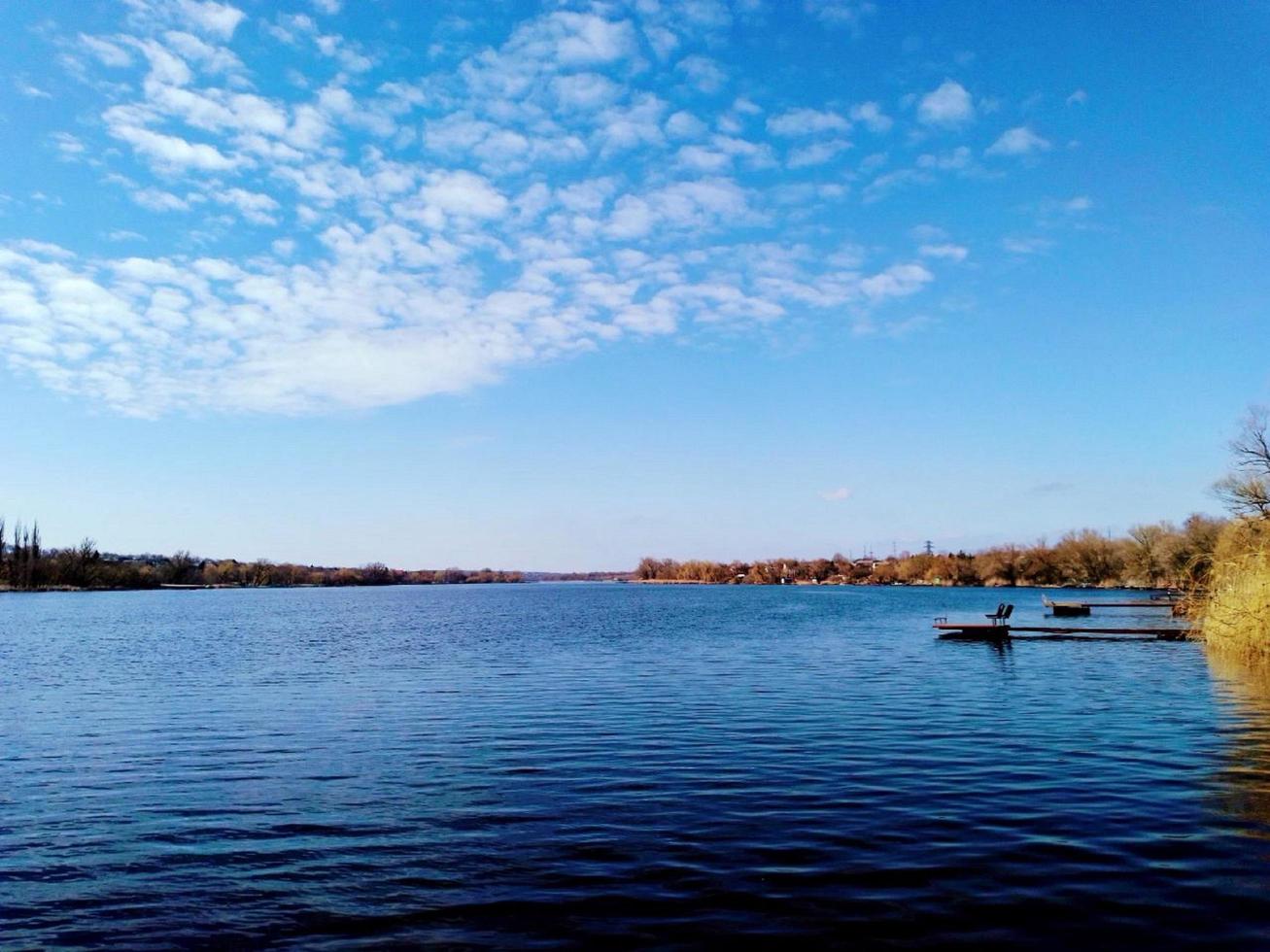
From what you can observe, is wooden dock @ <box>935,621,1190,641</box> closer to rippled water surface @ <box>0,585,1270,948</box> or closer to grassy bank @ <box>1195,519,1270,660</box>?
grassy bank @ <box>1195,519,1270,660</box>

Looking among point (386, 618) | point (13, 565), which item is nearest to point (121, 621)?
point (386, 618)

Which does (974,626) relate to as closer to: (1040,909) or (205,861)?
(1040,909)

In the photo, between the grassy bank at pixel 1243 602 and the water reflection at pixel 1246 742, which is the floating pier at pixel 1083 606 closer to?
the grassy bank at pixel 1243 602

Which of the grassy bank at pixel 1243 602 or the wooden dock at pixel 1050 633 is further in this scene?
the wooden dock at pixel 1050 633

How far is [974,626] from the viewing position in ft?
187

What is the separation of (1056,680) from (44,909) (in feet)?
120

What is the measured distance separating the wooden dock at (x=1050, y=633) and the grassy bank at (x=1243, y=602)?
360 inches

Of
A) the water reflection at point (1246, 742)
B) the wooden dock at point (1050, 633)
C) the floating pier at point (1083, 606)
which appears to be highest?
the water reflection at point (1246, 742)

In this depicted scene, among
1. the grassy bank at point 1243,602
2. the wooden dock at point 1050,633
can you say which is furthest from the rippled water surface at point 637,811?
the wooden dock at point 1050,633

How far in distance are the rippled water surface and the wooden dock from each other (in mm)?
19730

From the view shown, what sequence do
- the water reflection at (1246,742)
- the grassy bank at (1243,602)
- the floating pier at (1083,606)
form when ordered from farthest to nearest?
the floating pier at (1083,606) < the grassy bank at (1243,602) < the water reflection at (1246,742)

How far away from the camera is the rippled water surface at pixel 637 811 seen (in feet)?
35.2

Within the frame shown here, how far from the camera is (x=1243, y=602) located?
1555 inches

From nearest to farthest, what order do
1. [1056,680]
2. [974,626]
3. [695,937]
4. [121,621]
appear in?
[695,937], [1056,680], [974,626], [121,621]
